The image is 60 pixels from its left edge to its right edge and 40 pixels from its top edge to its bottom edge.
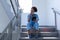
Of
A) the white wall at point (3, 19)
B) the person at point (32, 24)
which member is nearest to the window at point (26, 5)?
the white wall at point (3, 19)

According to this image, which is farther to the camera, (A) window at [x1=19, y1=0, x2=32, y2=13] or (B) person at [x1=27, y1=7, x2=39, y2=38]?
(A) window at [x1=19, y1=0, x2=32, y2=13]

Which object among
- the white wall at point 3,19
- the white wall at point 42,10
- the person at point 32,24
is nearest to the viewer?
the person at point 32,24

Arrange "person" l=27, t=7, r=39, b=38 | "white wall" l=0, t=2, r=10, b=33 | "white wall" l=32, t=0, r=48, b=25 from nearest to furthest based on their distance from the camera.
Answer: "person" l=27, t=7, r=39, b=38
"white wall" l=0, t=2, r=10, b=33
"white wall" l=32, t=0, r=48, b=25

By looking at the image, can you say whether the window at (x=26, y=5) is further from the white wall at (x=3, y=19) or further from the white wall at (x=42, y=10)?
the white wall at (x=3, y=19)

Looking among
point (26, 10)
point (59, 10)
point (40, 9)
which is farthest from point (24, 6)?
point (59, 10)

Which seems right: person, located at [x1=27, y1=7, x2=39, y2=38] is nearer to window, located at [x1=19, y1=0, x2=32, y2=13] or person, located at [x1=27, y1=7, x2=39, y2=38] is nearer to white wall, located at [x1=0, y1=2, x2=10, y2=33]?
white wall, located at [x1=0, y1=2, x2=10, y2=33]

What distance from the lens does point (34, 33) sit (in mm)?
3686

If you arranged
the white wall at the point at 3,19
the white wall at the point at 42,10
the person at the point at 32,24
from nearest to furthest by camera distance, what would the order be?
1. the person at the point at 32,24
2. the white wall at the point at 3,19
3. the white wall at the point at 42,10

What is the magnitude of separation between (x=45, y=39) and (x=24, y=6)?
3.67 metres

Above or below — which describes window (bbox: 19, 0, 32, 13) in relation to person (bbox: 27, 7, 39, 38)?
above

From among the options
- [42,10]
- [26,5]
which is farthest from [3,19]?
[42,10]

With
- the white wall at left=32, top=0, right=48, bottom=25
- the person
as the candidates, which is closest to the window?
the white wall at left=32, top=0, right=48, bottom=25

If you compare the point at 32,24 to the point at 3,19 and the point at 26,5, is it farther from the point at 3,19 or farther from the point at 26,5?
the point at 26,5

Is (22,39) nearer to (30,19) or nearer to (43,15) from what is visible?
(30,19)
